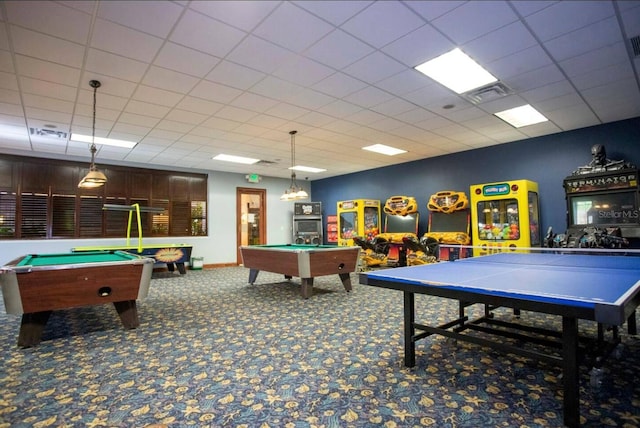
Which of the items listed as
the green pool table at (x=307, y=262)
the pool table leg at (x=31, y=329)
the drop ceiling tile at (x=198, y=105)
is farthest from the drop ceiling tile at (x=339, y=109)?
the pool table leg at (x=31, y=329)

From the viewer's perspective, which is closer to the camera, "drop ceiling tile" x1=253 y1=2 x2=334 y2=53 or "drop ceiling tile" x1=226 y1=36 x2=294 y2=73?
"drop ceiling tile" x1=253 y1=2 x2=334 y2=53

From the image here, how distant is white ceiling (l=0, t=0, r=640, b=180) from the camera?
8.93 feet

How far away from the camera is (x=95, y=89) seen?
4.04 m

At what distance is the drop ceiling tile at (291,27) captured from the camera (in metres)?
2.71

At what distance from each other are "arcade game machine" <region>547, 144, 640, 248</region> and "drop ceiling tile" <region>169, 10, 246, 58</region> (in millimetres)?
5719

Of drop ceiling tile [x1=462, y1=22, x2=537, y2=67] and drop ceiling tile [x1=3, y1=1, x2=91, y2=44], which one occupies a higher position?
drop ceiling tile [x1=462, y1=22, x2=537, y2=67]

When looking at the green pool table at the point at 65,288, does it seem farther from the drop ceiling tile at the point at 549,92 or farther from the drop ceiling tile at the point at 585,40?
the drop ceiling tile at the point at 549,92

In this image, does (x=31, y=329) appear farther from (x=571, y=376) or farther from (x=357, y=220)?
(x=357, y=220)

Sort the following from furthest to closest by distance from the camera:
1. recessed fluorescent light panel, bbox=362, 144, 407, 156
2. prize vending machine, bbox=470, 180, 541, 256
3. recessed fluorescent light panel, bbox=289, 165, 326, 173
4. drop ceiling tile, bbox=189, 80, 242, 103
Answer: recessed fluorescent light panel, bbox=289, 165, 326, 173 → recessed fluorescent light panel, bbox=362, 144, 407, 156 → prize vending machine, bbox=470, 180, 541, 256 → drop ceiling tile, bbox=189, 80, 242, 103

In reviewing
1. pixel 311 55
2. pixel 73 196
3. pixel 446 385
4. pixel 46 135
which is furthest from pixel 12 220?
pixel 446 385

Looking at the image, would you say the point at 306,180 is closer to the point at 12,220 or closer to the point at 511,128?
the point at 511,128

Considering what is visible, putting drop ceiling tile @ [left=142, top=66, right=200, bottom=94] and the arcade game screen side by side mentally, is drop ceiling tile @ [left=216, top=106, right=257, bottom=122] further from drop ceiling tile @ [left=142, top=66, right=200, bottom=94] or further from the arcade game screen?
the arcade game screen

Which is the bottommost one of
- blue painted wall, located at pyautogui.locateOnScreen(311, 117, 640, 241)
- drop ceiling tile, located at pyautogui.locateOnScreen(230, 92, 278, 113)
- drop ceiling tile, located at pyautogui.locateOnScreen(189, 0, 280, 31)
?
blue painted wall, located at pyautogui.locateOnScreen(311, 117, 640, 241)

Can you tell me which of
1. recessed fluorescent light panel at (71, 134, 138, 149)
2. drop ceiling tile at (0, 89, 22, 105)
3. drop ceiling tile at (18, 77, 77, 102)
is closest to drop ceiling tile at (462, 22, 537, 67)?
drop ceiling tile at (18, 77, 77, 102)
